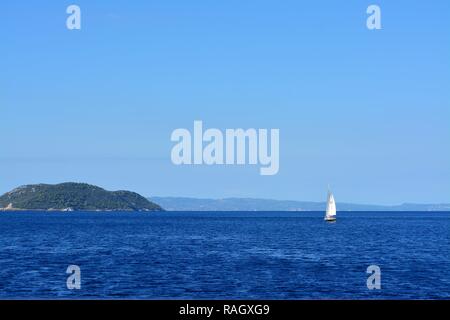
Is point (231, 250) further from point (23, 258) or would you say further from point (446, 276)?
point (446, 276)

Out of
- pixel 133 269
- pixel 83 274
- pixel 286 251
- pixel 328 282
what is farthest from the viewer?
pixel 286 251

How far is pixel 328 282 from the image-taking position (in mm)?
67688

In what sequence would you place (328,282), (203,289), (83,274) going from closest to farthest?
1. (203,289)
2. (328,282)
3. (83,274)

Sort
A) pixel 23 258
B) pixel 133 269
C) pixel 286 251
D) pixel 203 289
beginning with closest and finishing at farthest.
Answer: pixel 203 289, pixel 133 269, pixel 23 258, pixel 286 251

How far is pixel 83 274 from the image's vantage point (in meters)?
75.1

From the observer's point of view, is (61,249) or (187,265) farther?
(61,249)

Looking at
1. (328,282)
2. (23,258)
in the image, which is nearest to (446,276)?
(328,282)

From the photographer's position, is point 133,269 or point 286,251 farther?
point 286,251
